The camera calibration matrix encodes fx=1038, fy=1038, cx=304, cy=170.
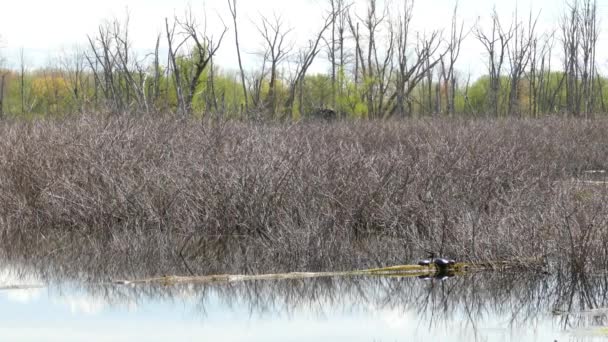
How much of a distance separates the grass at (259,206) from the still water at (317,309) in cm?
61

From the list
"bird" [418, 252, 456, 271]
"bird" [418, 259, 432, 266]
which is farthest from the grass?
"bird" [418, 259, 432, 266]

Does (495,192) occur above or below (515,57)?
below

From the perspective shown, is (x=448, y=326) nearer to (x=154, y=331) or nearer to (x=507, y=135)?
(x=154, y=331)

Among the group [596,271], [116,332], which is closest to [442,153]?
[596,271]

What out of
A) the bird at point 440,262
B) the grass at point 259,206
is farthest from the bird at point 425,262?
the grass at point 259,206

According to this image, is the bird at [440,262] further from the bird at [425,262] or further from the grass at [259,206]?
the grass at [259,206]

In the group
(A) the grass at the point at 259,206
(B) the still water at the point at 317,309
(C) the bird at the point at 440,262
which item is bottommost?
(B) the still water at the point at 317,309

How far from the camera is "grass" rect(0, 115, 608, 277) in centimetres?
1062

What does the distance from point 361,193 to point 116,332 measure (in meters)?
5.12

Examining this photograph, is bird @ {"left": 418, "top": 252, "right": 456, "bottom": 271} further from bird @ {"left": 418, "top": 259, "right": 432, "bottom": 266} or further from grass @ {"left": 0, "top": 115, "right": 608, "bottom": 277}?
grass @ {"left": 0, "top": 115, "right": 608, "bottom": 277}

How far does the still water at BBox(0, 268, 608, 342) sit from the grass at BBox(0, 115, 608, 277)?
61 centimetres

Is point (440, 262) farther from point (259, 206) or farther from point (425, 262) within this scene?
point (259, 206)

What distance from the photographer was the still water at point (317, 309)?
8180 millimetres

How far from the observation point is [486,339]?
26.2 feet
